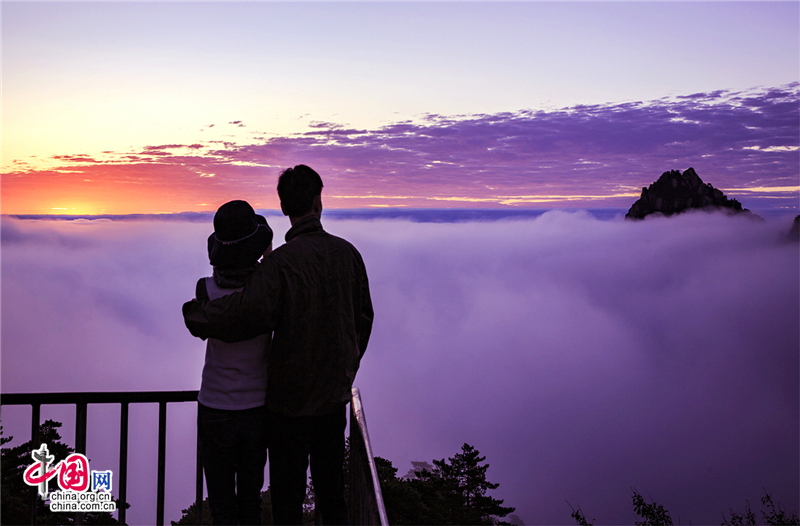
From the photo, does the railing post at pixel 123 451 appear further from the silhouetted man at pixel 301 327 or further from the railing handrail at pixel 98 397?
the silhouetted man at pixel 301 327

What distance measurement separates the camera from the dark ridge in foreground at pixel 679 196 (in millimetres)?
129875

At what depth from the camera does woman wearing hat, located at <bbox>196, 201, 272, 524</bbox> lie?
2.15 meters

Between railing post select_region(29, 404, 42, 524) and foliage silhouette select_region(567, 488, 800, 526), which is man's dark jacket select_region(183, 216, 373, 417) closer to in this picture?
railing post select_region(29, 404, 42, 524)

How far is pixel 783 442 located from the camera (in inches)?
5679

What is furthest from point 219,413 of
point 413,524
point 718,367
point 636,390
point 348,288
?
point 636,390

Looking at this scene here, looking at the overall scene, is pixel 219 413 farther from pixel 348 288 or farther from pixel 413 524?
pixel 413 524

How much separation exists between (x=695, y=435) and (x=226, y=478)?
193m

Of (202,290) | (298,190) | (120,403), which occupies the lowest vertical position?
(120,403)

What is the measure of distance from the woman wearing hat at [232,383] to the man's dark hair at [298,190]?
13 centimetres

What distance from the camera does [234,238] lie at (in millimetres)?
2146

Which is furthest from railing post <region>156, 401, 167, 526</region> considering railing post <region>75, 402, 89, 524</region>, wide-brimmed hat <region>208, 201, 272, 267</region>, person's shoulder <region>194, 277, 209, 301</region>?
wide-brimmed hat <region>208, 201, 272, 267</region>

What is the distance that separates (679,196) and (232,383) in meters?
152

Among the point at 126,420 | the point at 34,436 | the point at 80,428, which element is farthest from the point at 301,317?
the point at 34,436

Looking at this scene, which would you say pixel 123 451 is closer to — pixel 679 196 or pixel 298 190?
pixel 298 190
